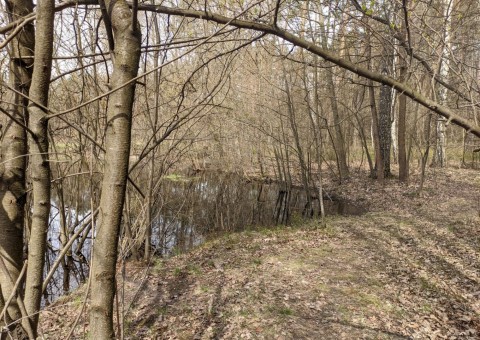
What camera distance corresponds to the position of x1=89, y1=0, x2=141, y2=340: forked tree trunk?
4.46ft

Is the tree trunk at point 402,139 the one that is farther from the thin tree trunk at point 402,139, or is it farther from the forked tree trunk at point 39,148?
the forked tree trunk at point 39,148

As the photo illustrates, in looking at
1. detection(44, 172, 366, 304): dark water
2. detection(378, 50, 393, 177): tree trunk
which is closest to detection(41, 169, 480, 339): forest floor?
detection(44, 172, 366, 304): dark water

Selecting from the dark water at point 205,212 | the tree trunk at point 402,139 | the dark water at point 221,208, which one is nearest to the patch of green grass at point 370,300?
the dark water at point 205,212

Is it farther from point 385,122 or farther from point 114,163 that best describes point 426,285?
point 385,122

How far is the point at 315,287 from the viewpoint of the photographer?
17.4 ft

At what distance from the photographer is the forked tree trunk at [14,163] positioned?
2000 millimetres

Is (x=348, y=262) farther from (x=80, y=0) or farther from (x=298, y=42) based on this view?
(x=80, y=0)

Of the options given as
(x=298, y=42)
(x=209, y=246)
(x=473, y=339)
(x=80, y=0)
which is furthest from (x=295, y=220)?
(x=80, y=0)

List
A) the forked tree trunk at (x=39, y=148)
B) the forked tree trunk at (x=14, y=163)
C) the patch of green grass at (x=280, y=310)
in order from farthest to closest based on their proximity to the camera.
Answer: the patch of green grass at (x=280, y=310)
the forked tree trunk at (x=14, y=163)
the forked tree trunk at (x=39, y=148)

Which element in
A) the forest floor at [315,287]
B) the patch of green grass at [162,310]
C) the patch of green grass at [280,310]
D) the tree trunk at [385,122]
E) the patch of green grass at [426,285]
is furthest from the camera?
the tree trunk at [385,122]

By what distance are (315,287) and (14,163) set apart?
14.6 ft

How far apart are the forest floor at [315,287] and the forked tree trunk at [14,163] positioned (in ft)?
2.63

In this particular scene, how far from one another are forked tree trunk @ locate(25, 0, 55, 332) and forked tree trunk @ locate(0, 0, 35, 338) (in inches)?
5.8

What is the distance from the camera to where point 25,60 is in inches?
79.0
